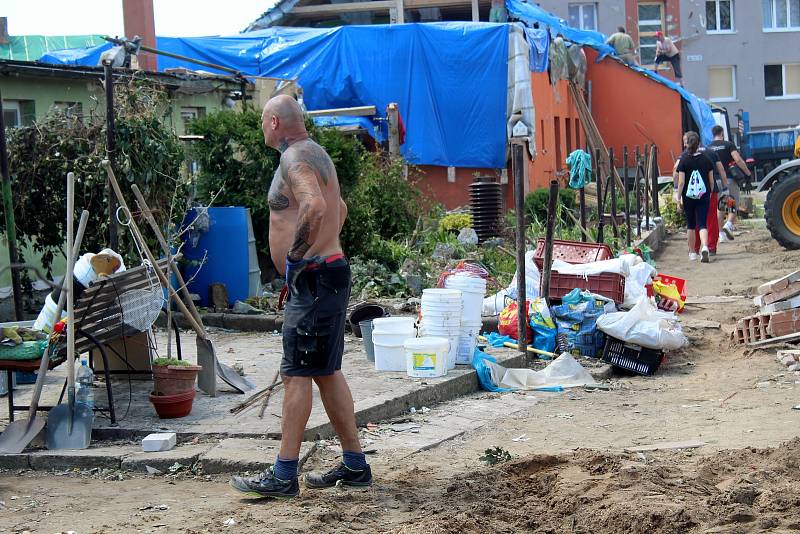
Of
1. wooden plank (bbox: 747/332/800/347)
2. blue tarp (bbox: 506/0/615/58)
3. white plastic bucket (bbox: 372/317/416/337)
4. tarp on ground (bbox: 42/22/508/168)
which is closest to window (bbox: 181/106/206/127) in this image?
tarp on ground (bbox: 42/22/508/168)

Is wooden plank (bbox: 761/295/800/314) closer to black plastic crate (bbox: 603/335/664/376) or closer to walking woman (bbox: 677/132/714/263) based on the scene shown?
black plastic crate (bbox: 603/335/664/376)

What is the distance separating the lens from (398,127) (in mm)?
21281

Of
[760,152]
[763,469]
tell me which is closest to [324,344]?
[763,469]

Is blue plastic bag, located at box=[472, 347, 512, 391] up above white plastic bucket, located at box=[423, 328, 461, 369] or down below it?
below

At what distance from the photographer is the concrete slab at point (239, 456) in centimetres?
548

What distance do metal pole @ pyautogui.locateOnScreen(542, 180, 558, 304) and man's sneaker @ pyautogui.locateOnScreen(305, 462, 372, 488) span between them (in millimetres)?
4753

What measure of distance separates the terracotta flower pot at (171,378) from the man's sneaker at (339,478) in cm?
167

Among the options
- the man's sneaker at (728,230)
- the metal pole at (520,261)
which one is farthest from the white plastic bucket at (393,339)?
the man's sneaker at (728,230)

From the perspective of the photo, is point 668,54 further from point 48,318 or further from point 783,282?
point 48,318

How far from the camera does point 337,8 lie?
26.7 meters

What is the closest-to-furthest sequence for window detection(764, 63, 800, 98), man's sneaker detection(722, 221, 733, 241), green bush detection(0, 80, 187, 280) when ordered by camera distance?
green bush detection(0, 80, 187, 280) → man's sneaker detection(722, 221, 733, 241) → window detection(764, 63, 800, 98)

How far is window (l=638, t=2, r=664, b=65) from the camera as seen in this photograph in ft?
134

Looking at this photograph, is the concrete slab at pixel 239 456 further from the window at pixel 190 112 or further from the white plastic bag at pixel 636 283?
the window at pixel 190 112

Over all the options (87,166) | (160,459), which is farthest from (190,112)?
(160,459)
